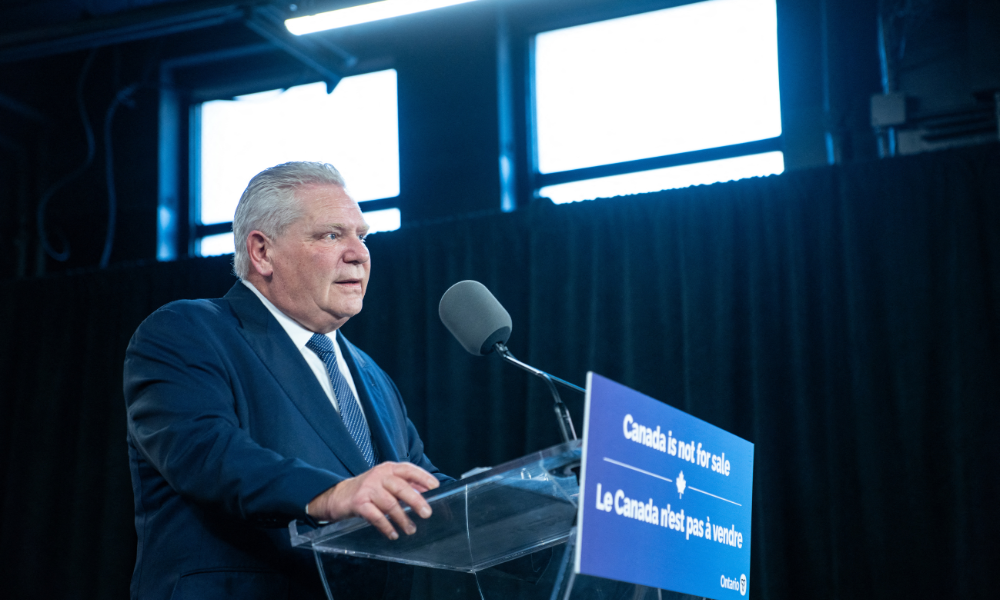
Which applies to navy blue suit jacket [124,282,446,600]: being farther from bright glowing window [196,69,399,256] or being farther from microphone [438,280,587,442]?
bright glowing window [196,69,399,256]

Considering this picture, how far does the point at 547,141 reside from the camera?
197 inches

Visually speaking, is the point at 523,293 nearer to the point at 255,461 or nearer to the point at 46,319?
the point at 46,319

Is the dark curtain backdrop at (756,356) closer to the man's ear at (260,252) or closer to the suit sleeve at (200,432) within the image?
the man's ear at (260,252)

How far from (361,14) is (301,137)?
156cm

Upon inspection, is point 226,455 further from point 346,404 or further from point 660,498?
point 660,498

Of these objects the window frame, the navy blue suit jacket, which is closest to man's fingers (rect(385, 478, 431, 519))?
the navy blue suit jacket

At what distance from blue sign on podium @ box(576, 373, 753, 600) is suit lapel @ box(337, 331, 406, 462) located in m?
0.70

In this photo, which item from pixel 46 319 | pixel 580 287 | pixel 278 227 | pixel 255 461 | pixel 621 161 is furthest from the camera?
pixel 46 319

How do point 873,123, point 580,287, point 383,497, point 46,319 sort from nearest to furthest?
1. point 383,497
2. point 873,123
3. point 580,287
4. point 46,319

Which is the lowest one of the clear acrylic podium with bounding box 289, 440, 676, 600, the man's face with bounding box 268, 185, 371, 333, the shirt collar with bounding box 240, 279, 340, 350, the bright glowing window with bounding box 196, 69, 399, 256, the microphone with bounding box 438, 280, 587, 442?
the clear acrylic podium with bounding box 289, 440, 676, 600

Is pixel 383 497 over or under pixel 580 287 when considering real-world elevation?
under

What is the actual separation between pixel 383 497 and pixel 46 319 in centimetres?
455

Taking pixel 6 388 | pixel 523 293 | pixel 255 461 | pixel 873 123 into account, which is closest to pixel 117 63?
pixel 6 388

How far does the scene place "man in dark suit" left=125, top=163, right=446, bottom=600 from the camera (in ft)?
4.80
